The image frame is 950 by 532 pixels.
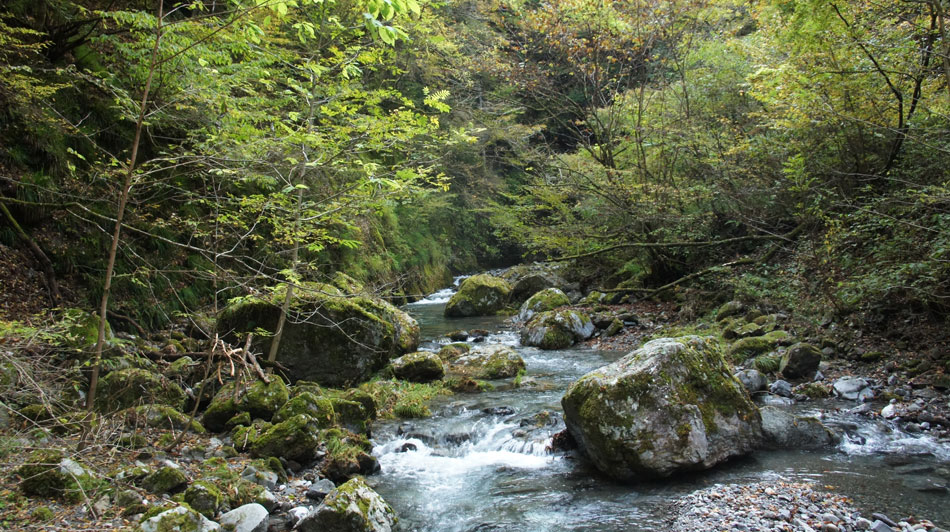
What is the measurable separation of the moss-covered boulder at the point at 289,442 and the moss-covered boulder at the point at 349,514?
1.34 m

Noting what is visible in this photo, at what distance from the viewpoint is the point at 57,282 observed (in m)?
7.00

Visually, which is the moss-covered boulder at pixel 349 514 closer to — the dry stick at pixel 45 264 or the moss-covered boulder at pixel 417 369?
the moss-covered boulder at pixel 417 369

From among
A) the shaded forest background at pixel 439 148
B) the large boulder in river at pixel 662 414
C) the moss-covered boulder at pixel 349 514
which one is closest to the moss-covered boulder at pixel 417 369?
the shaded forest background at pixel 439 148

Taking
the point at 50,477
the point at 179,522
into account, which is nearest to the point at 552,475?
the point at 179,522

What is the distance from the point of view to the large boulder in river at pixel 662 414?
5039mm

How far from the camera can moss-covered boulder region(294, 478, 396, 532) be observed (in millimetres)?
4098

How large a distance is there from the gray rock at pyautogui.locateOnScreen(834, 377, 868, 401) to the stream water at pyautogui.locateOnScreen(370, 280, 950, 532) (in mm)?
234

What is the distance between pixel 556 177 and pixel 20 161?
1225cm

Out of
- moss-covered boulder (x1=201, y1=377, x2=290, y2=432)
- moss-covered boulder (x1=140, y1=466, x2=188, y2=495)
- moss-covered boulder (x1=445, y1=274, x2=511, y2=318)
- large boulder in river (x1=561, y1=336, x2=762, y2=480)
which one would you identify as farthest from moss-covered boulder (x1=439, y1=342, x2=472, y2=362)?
moss-covered boulder (x1=140, y1=466, x2=188, y2=495)

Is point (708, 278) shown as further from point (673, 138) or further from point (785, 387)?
point (785, 387)

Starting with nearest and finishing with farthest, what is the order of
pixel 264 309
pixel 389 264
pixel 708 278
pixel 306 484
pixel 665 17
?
1. pixel 306 484
2. pixel 264 309
3. pixel 665 17
4. pixel 708 278
5. pixel 389 264

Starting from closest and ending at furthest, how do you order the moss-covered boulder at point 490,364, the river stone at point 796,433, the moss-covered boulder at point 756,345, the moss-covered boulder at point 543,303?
1. the river stone at point 796,433
2. the moss-covered boulder at point 756,345
3. the moss-covered boulder at point 490,364
4. the moss-covered boulder at point 543,303

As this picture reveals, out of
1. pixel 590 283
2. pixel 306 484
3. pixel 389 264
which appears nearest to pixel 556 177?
pixel 590 283

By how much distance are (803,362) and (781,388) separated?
69 centimetres
